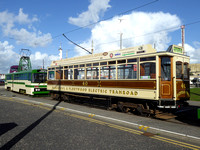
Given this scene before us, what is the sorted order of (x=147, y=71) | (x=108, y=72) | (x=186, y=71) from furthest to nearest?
(x=108, y=72)
(x=186, y=71)
(x=147, y=71)

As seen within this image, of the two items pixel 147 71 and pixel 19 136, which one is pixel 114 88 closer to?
pixel 147 71

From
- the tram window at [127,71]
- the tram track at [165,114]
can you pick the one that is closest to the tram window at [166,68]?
the tram window at [127,71]

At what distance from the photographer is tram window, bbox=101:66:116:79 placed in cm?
1092

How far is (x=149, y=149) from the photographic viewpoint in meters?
5.10

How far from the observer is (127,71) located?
10.1 m

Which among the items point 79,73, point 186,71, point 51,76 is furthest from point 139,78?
point 51,76

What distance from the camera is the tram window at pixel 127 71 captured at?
9742mm

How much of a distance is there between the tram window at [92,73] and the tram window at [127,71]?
1904mm

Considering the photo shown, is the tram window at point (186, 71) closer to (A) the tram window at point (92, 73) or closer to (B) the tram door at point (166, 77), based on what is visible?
(B) the tram door at point (166, 77)

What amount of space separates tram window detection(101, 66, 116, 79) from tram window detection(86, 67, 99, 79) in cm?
54

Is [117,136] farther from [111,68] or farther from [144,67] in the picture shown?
[111,68]

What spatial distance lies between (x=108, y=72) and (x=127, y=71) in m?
1.47

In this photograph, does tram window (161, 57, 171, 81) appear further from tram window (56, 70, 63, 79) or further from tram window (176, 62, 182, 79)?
tram window (56, 70, 63, 79)


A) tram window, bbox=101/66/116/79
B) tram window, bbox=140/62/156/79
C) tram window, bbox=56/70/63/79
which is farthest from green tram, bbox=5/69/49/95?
tram window, bbox=140/62/156/79
